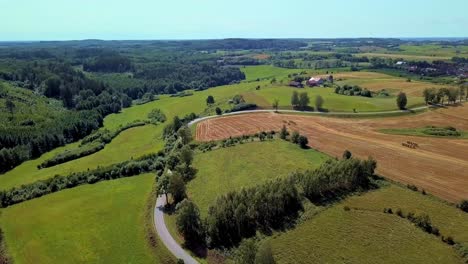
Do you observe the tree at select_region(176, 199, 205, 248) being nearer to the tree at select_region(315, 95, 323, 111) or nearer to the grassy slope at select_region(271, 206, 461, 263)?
the grassy slope at select_region(271, 206, 461, 263)

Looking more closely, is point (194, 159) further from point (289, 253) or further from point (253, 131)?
point (289, 253)

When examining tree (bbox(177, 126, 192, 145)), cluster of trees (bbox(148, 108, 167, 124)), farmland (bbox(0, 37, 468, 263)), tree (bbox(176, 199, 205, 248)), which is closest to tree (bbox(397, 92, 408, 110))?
farmland (bbox(0, 37, 468, 263))

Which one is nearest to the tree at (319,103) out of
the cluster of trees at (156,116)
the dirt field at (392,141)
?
the dirt field at (392,141)

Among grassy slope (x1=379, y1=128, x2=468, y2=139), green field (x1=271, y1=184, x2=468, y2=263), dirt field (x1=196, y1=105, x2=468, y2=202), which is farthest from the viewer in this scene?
grassy slope (x1=379, y1=128, x2=468, y2=139)

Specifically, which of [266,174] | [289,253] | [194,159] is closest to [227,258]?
[289,253]

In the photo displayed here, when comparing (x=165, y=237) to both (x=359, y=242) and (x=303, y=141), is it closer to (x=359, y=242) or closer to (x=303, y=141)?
(x=359, y=242)
